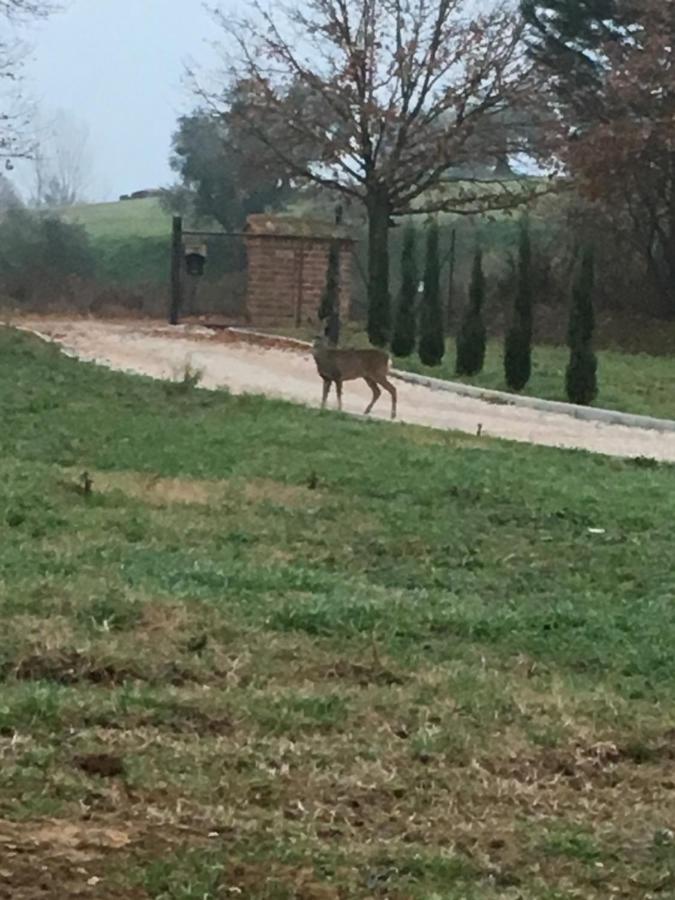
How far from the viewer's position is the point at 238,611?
16.4 ft

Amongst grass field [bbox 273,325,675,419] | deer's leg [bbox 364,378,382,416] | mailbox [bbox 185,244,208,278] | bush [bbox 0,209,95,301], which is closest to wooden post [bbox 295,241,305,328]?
mailbox [bbox 185,244,208,278]

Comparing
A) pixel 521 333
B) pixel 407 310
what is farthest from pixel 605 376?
pixel 407 310

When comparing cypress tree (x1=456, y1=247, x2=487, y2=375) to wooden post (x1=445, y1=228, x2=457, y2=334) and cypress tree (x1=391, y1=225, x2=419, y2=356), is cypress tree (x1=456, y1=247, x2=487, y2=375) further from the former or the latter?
wooden post (x1=445, y1=228, x2=457, y2=334)

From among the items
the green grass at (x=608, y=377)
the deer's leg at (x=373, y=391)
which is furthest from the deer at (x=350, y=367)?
the green grass at (x=608, y=377)

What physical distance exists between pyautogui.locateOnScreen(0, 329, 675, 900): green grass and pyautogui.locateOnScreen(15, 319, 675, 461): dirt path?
15.9 ft

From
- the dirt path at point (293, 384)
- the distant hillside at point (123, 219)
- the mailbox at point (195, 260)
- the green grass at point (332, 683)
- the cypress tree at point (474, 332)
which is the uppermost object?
the distant hillside at point (123, 219)

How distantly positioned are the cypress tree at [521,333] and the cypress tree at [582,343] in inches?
25.0

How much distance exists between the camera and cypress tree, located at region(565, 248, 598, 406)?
1645 cm

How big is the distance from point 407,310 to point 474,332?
2.89m

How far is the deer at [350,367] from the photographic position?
46.3ft

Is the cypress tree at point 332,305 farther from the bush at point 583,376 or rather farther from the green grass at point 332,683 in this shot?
the green grass at point 332,683

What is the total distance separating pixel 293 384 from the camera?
16.9 m

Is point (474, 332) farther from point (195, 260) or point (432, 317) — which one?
point (195, 260)

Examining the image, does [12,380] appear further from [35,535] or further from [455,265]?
[455,265]
